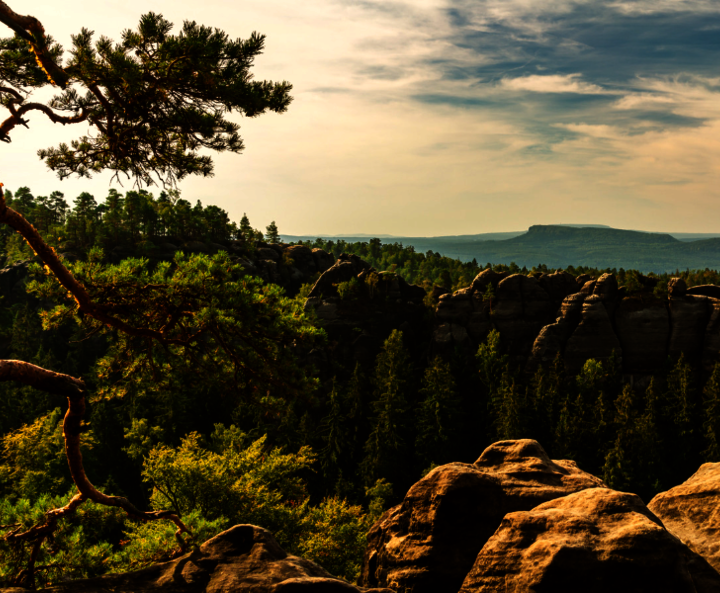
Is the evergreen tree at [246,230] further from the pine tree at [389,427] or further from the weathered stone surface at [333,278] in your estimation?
the pine tree at [389,427]

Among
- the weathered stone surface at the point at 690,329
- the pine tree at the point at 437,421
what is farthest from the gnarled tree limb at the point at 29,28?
the weathered stone surface at the point at 690,329

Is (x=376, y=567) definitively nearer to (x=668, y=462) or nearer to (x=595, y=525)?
(x=595, y=525)

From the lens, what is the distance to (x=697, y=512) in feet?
34.5

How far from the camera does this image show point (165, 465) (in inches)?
893

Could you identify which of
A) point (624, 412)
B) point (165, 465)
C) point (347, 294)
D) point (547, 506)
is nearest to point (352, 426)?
point (347, 294)

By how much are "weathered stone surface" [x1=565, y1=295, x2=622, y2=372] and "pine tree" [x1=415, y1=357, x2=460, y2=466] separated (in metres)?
16.1

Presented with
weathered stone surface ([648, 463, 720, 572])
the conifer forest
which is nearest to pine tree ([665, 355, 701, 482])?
the conifer forest

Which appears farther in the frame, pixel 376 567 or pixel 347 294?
pixel 347 294

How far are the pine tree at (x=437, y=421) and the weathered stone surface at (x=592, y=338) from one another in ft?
52.9

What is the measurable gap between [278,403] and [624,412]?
44.7 meters

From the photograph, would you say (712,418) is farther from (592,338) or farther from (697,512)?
(697,512)

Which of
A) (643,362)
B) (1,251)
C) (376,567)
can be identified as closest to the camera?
(376,567)

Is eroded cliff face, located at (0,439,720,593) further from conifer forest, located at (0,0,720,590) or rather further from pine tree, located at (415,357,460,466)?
pine tree, located at (415,357,460,466)

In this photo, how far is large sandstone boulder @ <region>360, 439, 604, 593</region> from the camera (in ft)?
31.7
